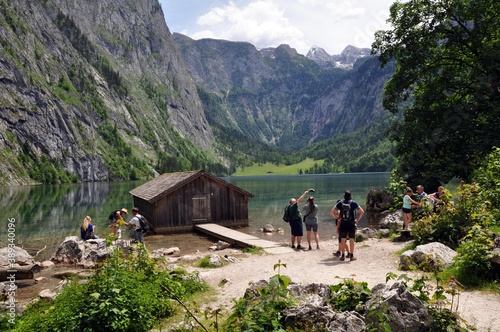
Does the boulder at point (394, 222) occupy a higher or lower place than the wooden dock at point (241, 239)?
higher

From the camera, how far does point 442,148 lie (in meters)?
29.1

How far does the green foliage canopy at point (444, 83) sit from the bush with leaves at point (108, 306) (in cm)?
2443

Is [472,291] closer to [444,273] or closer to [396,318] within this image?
[444,273]

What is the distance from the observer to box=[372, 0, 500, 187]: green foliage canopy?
27266mm

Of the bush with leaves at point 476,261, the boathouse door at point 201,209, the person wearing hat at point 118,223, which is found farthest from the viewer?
the boathouse door at point 201,209

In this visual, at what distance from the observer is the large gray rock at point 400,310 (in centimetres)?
705

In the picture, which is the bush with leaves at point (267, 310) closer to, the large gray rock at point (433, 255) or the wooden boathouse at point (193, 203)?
the large gray rock at point (433, 255)

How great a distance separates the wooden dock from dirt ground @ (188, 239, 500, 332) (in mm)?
1416

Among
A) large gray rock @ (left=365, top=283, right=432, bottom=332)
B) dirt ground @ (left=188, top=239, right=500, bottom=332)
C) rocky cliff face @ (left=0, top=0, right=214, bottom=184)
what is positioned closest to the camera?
large gray rock @ (left=365, top=283, right=432, bottom=332)

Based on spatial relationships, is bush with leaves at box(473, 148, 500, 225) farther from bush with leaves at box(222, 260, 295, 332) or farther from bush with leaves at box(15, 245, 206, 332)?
bush with leaves at box(15, 245, 206, 332)

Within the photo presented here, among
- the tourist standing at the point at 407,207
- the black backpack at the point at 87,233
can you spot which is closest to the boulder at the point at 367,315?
the tourist standing at the point at 407,207

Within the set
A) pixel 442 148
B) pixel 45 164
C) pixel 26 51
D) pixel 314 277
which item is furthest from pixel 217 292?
pixel 26 51

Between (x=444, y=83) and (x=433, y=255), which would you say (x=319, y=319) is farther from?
(x=444, y=83)

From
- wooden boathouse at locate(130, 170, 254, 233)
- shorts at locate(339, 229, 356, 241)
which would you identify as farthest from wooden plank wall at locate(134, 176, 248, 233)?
shorts at locate(339, 229, 356, 241)
